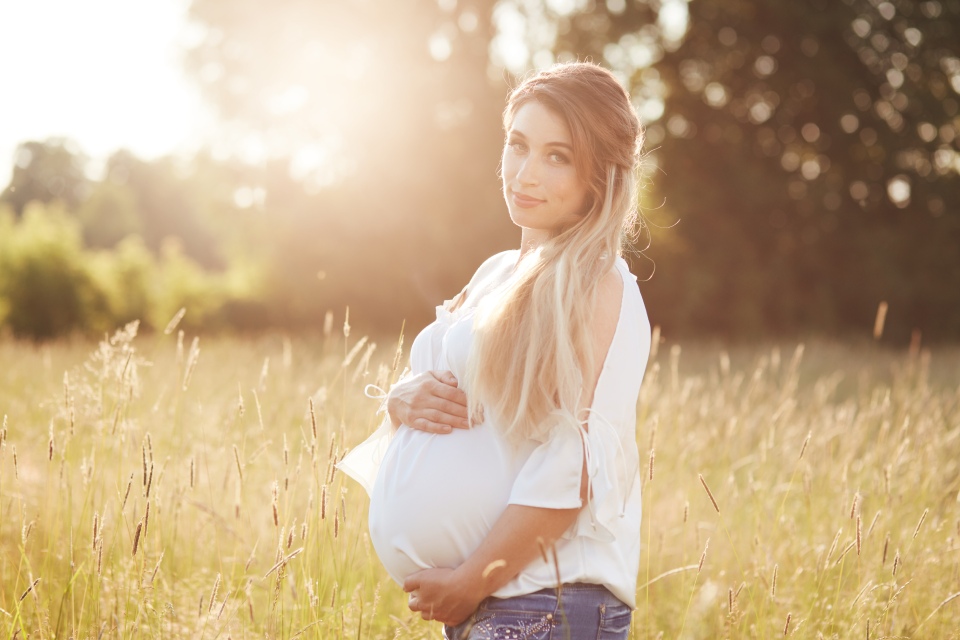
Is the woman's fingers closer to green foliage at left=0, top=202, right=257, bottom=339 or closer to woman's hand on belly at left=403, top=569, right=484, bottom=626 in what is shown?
woman's hand on belly at left=403, top=569, right=484, bottom=626

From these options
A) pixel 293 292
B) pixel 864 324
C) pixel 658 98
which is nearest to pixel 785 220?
pixel 864 324

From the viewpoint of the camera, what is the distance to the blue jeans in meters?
1.82

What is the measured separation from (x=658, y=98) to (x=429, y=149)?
221 inches

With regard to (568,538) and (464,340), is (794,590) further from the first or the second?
(464,340)

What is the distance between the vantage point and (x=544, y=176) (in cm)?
211

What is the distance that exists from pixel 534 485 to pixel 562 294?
449mm

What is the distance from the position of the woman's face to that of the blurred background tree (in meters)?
13.3

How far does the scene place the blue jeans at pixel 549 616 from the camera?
182 cm

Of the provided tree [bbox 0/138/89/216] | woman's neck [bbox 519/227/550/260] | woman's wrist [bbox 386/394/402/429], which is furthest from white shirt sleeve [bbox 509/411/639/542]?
tree [bbox 0/138/89/216]

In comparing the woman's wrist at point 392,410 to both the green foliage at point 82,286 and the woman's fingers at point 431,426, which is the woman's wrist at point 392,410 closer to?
the woman's fingers at point 431,426

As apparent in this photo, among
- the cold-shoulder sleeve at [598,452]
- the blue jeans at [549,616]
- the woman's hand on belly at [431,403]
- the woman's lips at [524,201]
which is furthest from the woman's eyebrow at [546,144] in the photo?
the blue jeans at [549,616]

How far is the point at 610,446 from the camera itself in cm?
188

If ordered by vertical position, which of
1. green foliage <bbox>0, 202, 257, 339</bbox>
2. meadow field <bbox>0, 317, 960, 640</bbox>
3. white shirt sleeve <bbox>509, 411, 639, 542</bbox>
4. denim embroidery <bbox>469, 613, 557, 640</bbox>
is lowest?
green foliage <bbox>0, 202, 257, 339</bbox>

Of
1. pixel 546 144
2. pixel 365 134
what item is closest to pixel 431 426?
pixel 546 144
